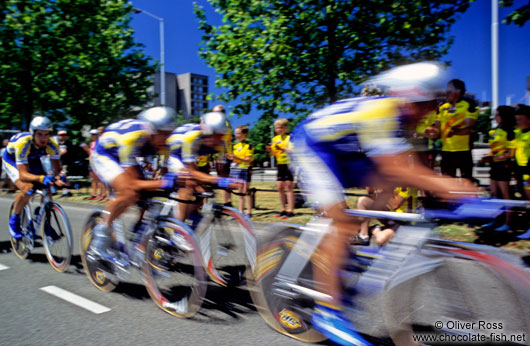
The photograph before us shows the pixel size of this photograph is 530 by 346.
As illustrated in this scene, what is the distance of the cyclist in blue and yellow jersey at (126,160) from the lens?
12.3 feet

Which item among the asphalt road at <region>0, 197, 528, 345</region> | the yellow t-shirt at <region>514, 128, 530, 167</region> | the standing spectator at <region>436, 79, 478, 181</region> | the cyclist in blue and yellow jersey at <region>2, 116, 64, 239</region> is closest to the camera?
the asphalt road at <region>0, 197, 528, 345</region>

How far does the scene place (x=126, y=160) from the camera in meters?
3.75

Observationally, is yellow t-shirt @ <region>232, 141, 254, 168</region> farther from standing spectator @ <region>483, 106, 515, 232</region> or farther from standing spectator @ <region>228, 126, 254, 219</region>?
standing spectator @ <region>483, 106, 515, 232</region>

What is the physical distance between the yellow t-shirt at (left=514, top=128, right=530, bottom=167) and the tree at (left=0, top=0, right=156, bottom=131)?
16.4m

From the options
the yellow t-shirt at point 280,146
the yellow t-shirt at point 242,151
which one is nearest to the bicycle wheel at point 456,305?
the yellow t-shirt at point 280,146

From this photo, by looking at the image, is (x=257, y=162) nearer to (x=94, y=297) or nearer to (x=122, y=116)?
(x=122, y=116)

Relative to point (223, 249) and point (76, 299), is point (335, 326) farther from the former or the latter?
point (76, 299)

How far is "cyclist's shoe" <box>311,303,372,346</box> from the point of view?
101 inches

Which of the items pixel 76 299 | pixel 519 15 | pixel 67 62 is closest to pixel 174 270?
pixel 76 299

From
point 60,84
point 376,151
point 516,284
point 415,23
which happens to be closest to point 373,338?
point 516,284

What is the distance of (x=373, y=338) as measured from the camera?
2920mm

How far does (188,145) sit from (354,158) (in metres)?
2.10

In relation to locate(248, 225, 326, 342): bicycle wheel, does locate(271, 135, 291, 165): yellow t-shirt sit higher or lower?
higher

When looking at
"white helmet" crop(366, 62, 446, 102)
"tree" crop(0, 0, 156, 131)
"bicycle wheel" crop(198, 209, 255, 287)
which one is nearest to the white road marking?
"bicycle wheel" crop(198, 209, 255, 287)
